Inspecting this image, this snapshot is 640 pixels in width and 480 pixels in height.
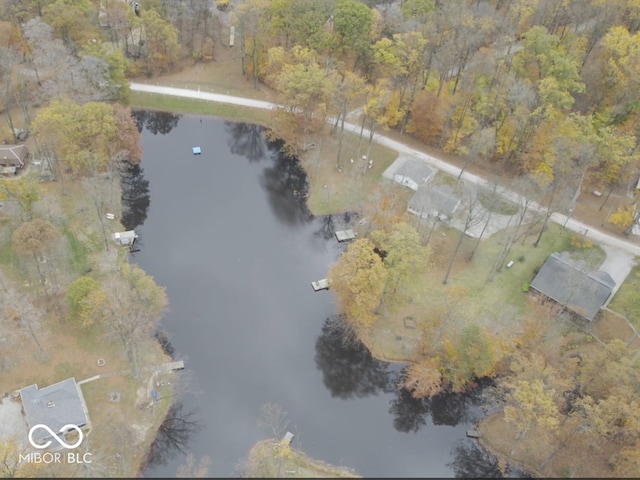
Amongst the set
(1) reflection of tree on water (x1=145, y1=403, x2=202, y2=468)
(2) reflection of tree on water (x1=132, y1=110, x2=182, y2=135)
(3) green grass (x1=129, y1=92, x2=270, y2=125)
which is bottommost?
(1) reflection of tree on water (x1=145, y1=403, x2=202, y2=468)

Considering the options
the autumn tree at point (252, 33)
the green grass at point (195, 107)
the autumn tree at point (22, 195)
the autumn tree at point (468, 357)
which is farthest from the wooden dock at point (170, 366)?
the autumn tree at point (252, 33)

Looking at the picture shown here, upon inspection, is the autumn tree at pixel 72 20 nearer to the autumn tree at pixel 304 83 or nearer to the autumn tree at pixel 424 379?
the autumn tree at pixel 304 83

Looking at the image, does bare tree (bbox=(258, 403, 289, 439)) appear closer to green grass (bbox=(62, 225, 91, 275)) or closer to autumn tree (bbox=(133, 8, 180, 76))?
green grass (bbox=(62, 225, 91, 275))

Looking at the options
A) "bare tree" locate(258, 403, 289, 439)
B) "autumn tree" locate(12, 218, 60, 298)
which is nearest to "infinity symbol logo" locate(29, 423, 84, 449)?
"autumn tree" locate(12, 218, 60, 298)

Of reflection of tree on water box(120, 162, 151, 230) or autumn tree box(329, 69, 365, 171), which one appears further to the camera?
autumn tree box(329, 69, 365, 171)

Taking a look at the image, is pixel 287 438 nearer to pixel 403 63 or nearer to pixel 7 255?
pixel 7 255

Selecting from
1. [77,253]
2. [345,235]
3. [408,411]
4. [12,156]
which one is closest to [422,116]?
[345,235]
